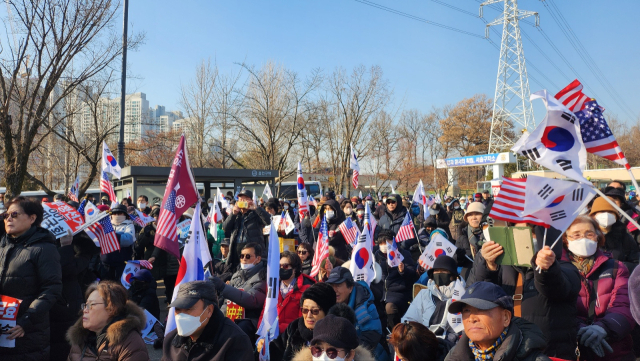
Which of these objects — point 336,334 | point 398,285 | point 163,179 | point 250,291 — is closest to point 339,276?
point 250,291

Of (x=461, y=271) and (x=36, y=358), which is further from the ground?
(x=461, y=271)

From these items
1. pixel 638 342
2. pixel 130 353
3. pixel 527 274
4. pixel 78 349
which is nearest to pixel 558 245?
pixel 527 274

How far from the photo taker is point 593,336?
141 inches

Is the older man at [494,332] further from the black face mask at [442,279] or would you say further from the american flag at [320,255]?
the american flag at [320,255]

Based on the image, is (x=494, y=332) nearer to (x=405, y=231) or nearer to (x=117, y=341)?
(x=117, y=341)

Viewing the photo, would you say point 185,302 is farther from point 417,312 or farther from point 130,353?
point 417,312

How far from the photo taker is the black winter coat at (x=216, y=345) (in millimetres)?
3383

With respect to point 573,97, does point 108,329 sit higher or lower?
lower

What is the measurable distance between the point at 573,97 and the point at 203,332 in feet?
11.7

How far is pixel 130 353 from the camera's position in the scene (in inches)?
138

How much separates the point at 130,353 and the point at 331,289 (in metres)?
1.69

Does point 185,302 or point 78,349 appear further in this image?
point 78,349

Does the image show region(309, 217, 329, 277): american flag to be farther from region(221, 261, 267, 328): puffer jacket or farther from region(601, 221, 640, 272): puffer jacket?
region(601, 221, 640, 272): puffer jacket

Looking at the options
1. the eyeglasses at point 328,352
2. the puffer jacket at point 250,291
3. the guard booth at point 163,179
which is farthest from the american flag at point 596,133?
the guard booth at point 163,179
